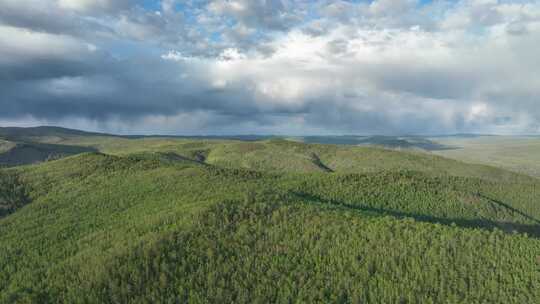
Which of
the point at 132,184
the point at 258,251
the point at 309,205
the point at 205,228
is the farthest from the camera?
the point at 132,184

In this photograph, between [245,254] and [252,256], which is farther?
[245,254]

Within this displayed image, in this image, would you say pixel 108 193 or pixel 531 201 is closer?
pixel 108 193

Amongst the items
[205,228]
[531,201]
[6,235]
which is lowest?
[531,201]

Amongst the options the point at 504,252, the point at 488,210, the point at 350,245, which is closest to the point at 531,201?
the point at 488,210

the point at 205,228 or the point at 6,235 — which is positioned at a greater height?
the point at 205,228

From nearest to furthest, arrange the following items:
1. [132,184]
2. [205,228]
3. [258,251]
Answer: [258,251] < [205,228] < [132,184]

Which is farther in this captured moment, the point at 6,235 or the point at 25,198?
the point at 25,198

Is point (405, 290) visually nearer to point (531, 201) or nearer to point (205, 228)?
point (205, 228)

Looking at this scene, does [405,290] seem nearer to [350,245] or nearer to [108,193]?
[350,245]

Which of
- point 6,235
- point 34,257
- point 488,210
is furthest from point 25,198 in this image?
point 488,210
